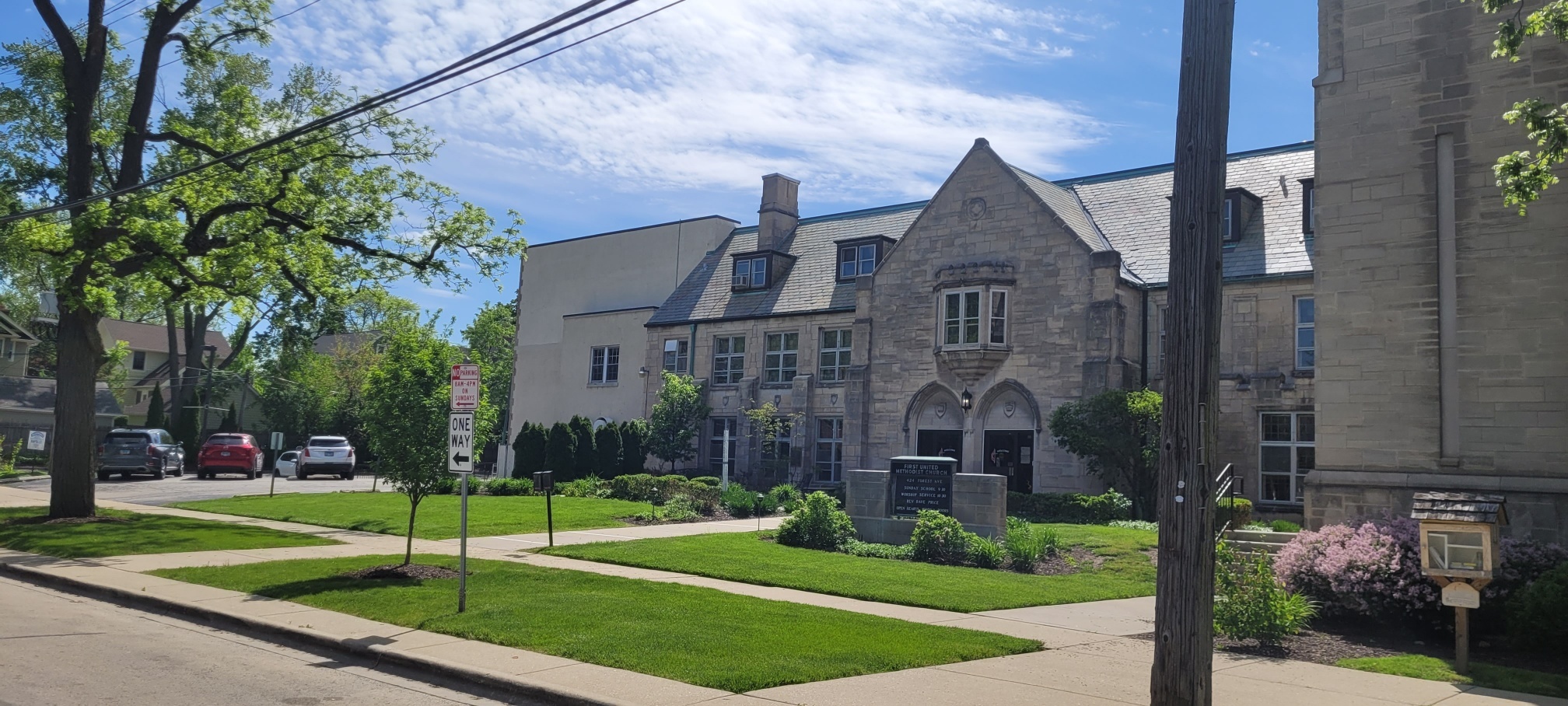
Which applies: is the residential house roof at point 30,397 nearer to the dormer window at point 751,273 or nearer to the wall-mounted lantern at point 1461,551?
the dormer window at point 751,273

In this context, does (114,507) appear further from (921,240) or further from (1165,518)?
(1165,518)

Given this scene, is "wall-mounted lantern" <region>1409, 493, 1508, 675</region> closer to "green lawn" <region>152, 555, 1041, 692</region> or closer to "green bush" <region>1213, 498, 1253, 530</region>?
→ "green lawn" <region>152, 555, 1041, 692</region>

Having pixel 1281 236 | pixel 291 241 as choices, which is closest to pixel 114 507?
pixel 291 241

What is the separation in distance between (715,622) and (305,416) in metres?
57.6

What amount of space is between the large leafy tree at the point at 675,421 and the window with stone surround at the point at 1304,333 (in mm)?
19836

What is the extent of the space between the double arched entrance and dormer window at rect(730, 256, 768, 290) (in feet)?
32.2

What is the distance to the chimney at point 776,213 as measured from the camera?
43531 mm

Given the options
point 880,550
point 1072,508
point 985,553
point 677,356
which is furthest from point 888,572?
point 677,356

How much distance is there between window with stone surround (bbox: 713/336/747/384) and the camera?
132ft

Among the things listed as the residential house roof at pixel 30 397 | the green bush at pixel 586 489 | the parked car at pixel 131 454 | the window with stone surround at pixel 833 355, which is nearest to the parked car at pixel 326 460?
the parked car at pixel 131 454

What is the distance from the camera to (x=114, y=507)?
84.0ft

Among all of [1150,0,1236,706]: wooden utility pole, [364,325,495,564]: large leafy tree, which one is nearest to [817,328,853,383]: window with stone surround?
[364,325,495,564]: large leafy tree

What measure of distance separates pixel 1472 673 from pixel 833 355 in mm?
27763

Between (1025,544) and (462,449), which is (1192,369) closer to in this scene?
(462,449)
